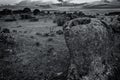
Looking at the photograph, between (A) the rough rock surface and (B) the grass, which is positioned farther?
(B) the grass

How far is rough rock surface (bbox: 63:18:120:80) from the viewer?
3816 millimetres

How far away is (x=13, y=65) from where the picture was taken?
224 inches

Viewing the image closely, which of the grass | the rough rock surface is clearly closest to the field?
the grass

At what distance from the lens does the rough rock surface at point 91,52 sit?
3.82 meters

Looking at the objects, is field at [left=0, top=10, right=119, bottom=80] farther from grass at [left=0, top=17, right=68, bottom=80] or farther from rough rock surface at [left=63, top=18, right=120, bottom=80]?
rough rock surface at [left=63, top=18, right=120, bottom=80]

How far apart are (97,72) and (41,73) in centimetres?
218

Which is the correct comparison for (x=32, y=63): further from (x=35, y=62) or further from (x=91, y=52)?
(x=91, y=52)

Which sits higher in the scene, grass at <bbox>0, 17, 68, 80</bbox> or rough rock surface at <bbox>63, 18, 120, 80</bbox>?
rough rock surface at <bbox>63, 18, 120, 80</bbox>

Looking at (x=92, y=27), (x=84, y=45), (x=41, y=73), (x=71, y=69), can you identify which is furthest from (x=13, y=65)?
(x=92, y=27)

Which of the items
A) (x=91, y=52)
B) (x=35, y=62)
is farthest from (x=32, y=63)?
(x=91, y=52)

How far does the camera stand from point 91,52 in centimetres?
396

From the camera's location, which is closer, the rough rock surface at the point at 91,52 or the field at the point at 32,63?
the rough rock surface at the point at 91,52

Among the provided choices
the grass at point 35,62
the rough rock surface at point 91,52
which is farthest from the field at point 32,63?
the rough rock surface at point 91,52

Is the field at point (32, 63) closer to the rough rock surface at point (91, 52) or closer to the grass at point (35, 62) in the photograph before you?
the grass at point (35, 62)
